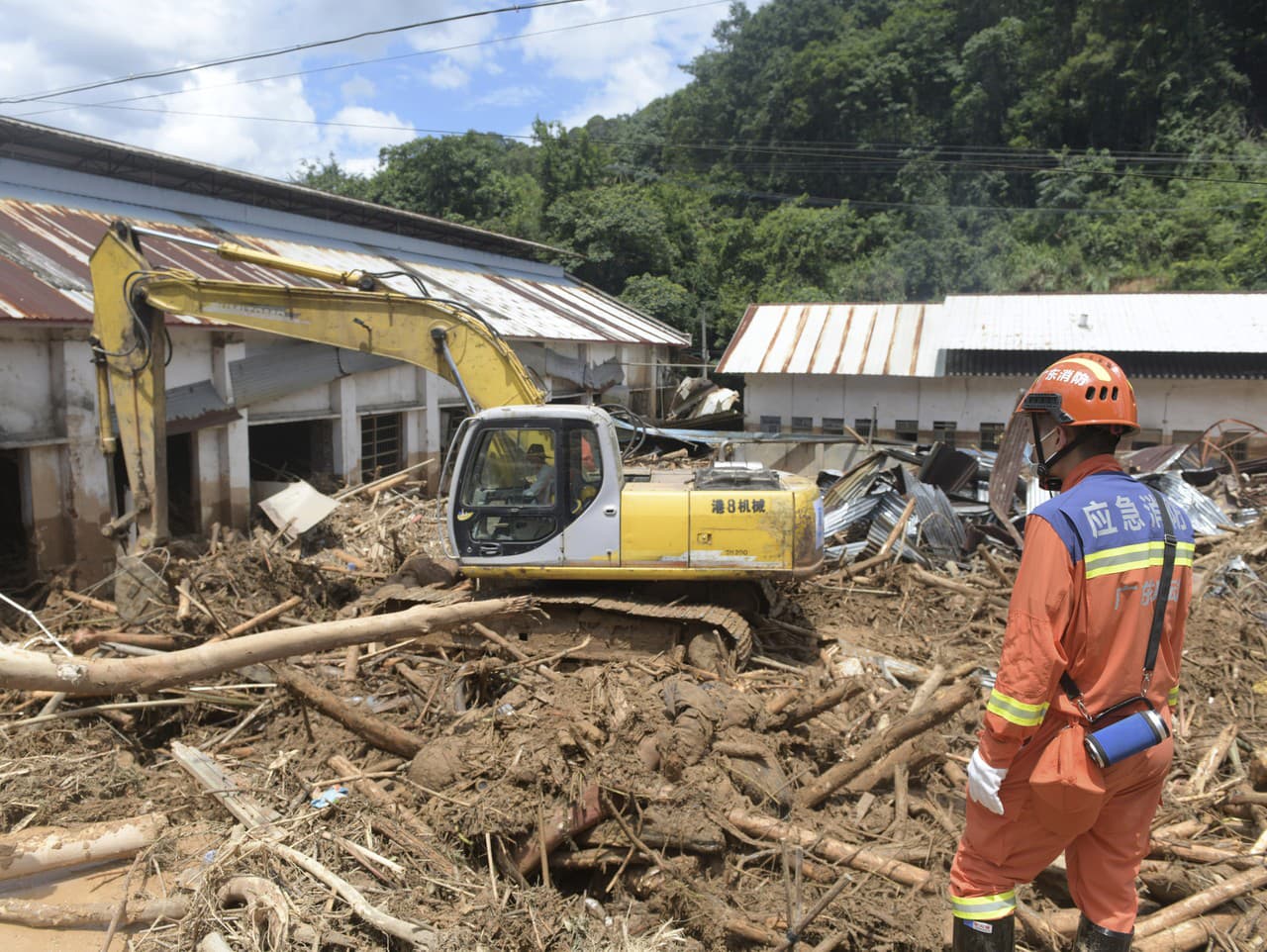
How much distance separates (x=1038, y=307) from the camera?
2022 centimetres

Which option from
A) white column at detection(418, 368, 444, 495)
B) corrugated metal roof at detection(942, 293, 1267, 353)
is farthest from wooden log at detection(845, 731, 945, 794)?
corrugated metal roof at detection(942, 293, 1267, 353)

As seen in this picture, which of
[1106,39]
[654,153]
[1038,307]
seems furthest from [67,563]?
[654,153]

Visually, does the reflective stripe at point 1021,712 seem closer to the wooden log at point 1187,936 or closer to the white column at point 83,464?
the wooden log at point 1187,936

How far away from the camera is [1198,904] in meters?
3.91

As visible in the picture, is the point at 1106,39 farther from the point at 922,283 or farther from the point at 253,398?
the point at 253,398

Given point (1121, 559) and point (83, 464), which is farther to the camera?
point (83, 464)

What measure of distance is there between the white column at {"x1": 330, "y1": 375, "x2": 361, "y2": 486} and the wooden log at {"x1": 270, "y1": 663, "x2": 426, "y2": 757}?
7550 mm

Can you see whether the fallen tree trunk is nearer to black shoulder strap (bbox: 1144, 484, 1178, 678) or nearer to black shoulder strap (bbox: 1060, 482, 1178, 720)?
black shoulder strap (bbox: 1060, 482, 1178, 720)

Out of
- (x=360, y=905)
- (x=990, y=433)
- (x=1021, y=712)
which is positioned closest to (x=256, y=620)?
(x=360, y=905)

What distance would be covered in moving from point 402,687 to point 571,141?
33640mm

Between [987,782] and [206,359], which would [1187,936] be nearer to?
[987,782]

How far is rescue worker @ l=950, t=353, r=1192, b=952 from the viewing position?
9.64ft

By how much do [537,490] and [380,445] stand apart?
8112 mm

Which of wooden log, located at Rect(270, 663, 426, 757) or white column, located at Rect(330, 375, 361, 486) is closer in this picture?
wooden log, located at Rect(270, 663, 426, 757)
